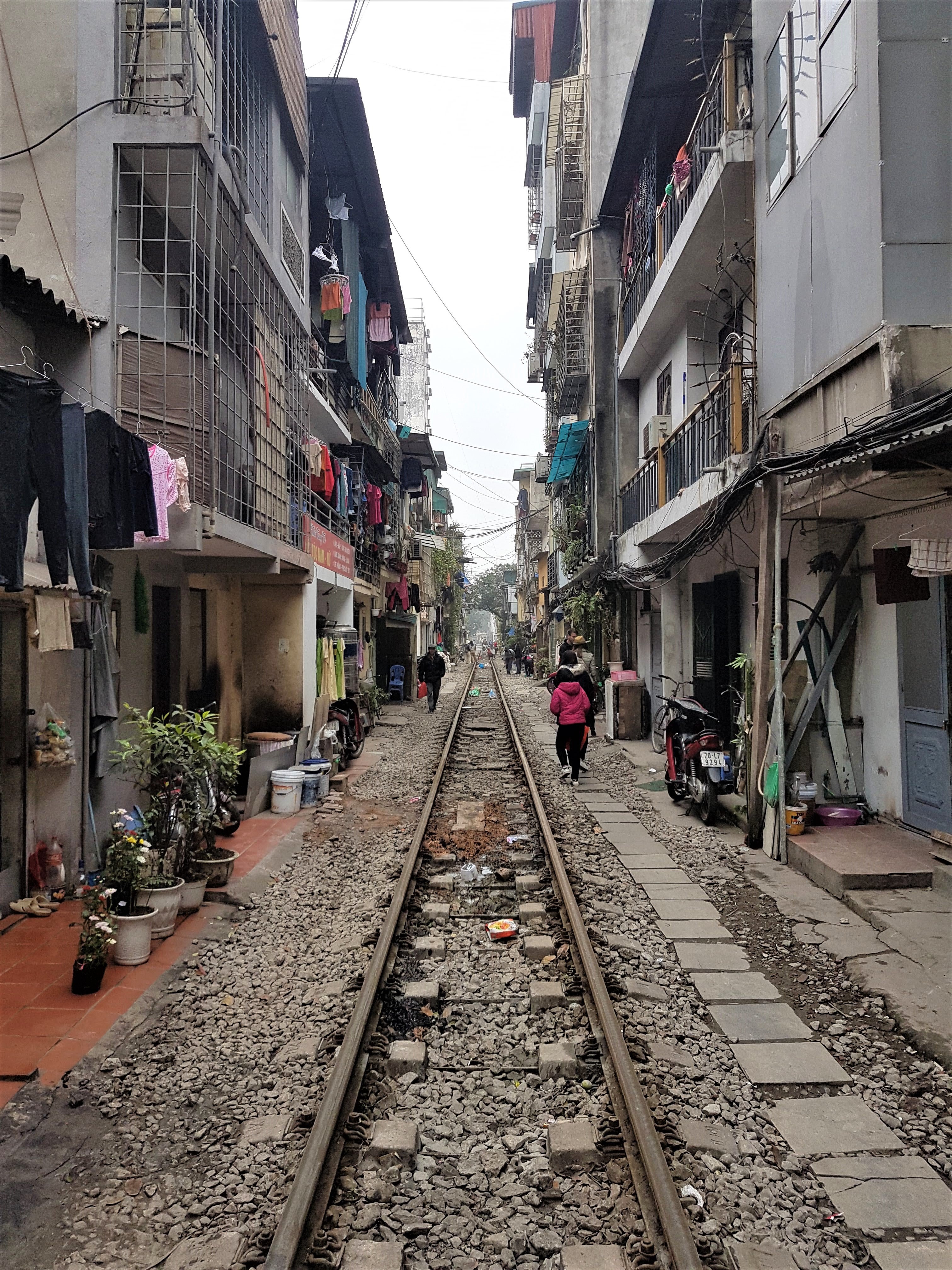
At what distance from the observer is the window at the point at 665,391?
14.4 m

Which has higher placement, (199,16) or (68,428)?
(199,16)

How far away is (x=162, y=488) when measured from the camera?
20.2 feet

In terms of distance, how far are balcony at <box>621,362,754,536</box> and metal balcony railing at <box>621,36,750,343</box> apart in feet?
8.13

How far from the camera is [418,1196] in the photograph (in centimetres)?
306

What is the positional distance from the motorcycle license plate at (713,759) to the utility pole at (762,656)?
598 mm

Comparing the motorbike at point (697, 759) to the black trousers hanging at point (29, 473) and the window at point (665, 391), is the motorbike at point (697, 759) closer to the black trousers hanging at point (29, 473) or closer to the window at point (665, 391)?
the window at point (665, 391)

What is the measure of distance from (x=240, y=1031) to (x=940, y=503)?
21.6 feet

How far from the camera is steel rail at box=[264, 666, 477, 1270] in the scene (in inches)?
105

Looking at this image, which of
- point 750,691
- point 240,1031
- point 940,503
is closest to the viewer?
point 240,1031

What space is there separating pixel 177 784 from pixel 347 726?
7.32 meters

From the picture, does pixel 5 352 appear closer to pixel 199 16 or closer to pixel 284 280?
pixel 199 16

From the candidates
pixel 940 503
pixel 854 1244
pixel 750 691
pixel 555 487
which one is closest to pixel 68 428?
pixel 854 1244

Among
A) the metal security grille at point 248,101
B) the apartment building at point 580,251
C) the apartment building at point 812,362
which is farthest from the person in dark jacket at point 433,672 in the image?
the metal security grille at point 248,101

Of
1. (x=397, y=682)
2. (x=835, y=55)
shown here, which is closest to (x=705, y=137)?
(x=835, y=55)
